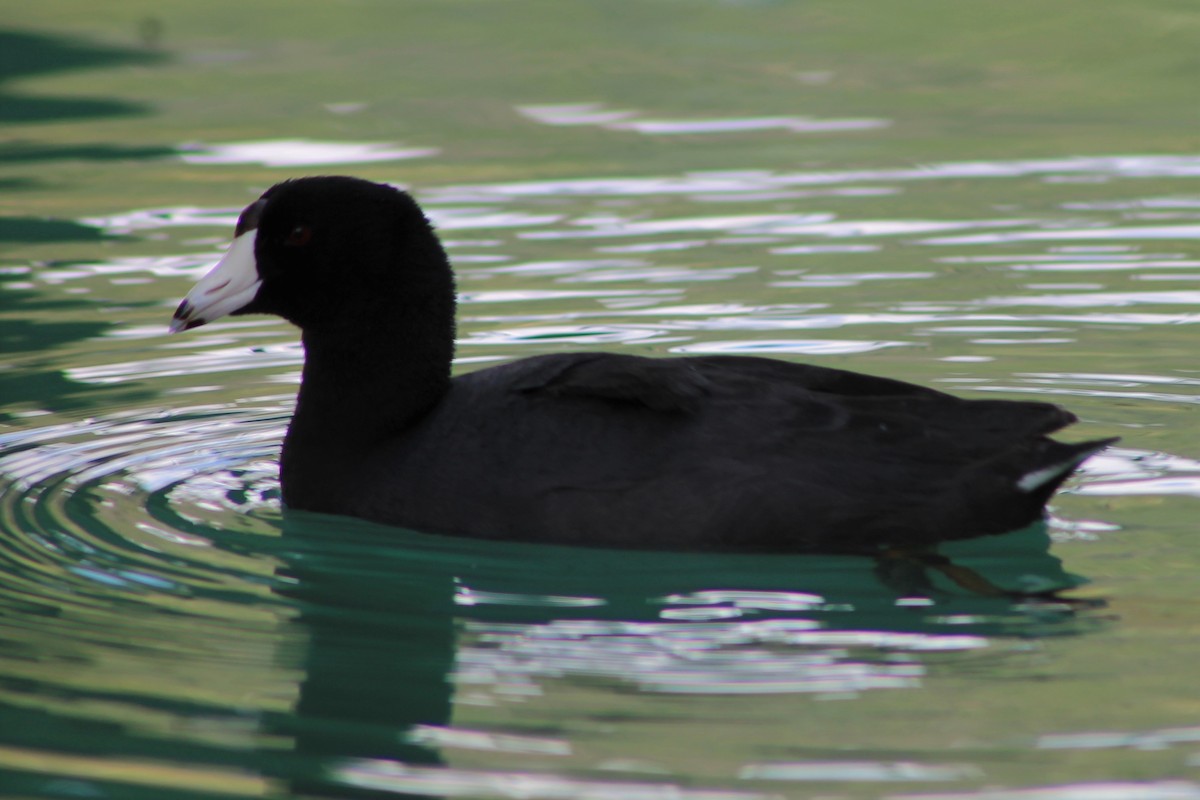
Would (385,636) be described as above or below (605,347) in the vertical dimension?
below

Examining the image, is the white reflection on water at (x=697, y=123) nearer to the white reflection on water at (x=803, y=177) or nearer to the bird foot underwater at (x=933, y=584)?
the white reflection on water at (x=803, y=177)

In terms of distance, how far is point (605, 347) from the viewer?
7.12 metres

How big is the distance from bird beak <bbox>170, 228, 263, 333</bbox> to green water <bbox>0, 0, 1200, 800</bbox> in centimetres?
55

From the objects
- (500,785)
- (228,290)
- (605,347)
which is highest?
(228,290)

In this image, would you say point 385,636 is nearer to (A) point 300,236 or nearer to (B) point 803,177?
(A) point 300,236

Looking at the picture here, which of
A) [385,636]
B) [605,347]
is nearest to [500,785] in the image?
[385,636]

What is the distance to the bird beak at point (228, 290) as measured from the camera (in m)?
5.29

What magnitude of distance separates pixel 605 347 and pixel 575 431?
230cm

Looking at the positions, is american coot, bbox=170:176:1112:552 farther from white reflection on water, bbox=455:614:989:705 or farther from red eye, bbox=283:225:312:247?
white reflection on water, bbox=455:614:989:705

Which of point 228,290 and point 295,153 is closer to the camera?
point 228,290

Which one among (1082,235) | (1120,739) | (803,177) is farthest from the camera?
(803,177)

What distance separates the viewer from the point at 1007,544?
192 inches

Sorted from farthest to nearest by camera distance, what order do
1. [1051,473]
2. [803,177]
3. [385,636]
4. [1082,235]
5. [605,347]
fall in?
[803,177]
[1082,235]
[605,347]
[1051,473]
[385,636]

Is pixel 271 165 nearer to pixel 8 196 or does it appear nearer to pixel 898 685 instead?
pixel 8 196
